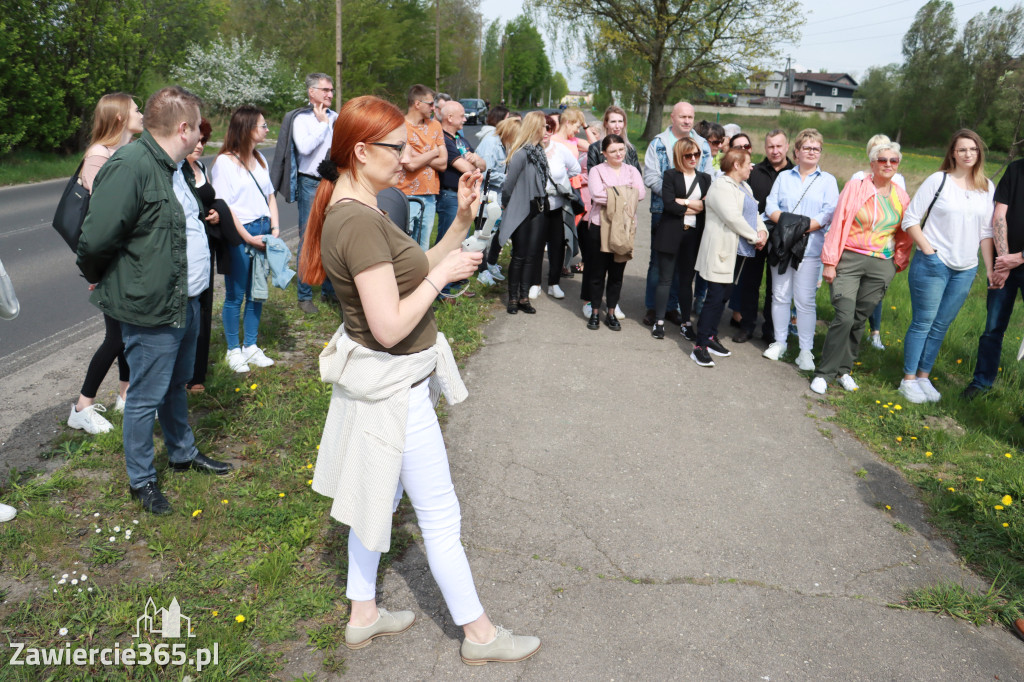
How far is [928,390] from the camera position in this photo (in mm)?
6121

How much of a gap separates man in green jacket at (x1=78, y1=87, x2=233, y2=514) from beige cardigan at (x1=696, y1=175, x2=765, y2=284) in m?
4.45

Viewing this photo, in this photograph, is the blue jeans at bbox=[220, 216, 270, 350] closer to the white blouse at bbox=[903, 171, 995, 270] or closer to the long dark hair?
the long dark hair

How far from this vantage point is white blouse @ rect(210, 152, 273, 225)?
5527 mm

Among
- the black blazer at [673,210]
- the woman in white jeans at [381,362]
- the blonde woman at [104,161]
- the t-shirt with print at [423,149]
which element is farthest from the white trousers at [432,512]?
the black blazer at [673,210]

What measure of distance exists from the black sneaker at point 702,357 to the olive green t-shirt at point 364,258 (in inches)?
174

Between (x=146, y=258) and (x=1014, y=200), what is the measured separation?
6.19 m

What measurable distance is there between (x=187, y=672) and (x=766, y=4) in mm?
36357

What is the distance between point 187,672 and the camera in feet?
9.25

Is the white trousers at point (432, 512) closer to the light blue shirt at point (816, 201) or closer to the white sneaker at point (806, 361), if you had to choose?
the white sneaker at point (806, 361)

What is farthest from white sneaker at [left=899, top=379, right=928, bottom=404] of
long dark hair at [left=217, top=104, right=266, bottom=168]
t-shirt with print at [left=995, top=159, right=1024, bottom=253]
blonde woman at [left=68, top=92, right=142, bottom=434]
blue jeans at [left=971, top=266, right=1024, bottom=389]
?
blonde woman at [left=68, top=92, right=142, bottom=434]

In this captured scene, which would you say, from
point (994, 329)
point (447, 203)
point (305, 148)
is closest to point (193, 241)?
point (305, 148)

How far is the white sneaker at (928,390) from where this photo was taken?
6.05 m

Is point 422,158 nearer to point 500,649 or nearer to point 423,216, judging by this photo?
point 423,216

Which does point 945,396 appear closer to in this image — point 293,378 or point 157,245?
point 293,378
